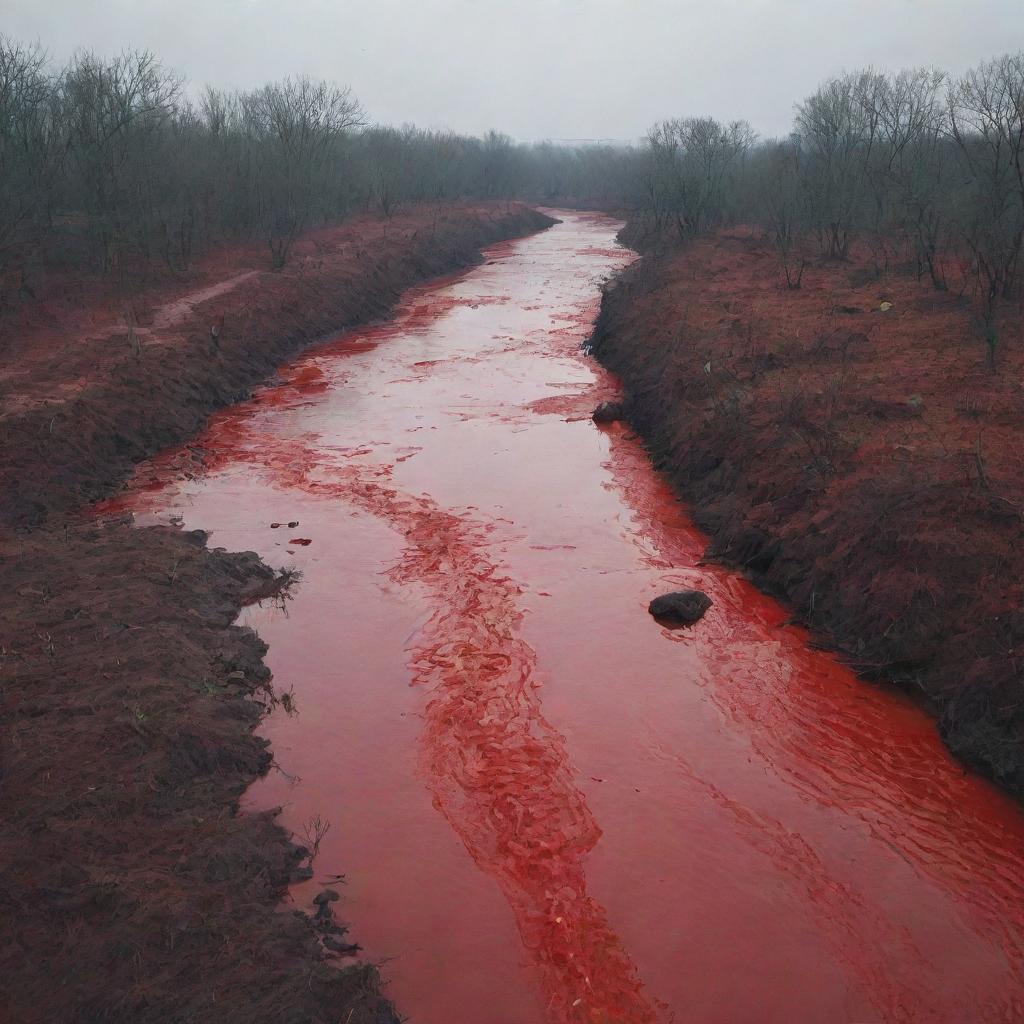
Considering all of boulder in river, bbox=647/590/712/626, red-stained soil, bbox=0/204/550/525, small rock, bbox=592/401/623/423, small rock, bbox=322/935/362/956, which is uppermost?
red-stained soil, bbox=0/204/550/525

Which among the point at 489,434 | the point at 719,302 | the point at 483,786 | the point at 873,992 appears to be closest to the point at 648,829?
the point at 483,786

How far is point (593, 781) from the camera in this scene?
919cm

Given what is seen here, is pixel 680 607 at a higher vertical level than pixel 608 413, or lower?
lower

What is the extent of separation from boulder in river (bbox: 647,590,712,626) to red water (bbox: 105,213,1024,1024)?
0.76ft

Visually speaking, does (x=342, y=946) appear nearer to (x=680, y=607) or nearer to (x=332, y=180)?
(x=680, y=607)

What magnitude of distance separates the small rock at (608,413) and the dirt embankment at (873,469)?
13.1 inches

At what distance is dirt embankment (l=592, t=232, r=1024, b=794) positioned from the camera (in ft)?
33.4

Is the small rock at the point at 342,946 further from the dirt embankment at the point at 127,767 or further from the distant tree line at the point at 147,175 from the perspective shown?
the distant tree line at the point at 147,175

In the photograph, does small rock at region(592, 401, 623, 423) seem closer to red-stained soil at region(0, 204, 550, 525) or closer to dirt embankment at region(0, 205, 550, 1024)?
red-stained soil at region(0, 204, 550, 525)

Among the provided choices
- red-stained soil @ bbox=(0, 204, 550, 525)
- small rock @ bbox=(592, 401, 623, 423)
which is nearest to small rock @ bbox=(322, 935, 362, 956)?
red-stained soil @ bbox=(0, 204, 550, 525)

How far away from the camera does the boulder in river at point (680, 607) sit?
12273 mm

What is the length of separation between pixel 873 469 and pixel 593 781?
711 centimetres

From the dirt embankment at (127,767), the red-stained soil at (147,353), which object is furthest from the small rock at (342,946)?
the red-stained soil at (147,353)

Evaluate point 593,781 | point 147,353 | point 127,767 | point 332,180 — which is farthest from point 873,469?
point 332,180
